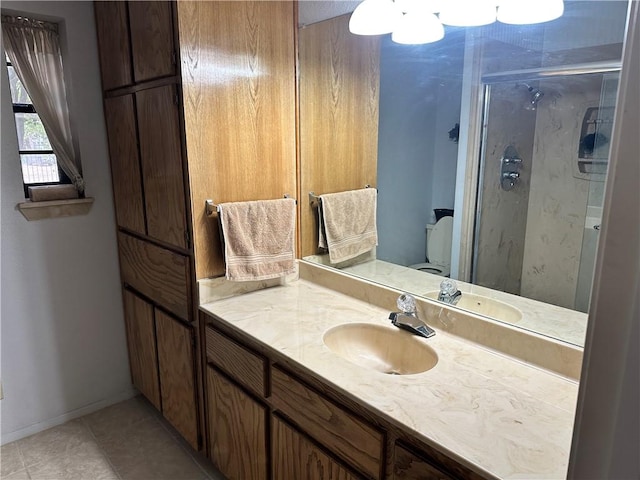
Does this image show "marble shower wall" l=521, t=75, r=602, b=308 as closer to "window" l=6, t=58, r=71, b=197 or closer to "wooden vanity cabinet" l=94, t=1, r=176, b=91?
"wooden vanity cabinet" l=94, t=1, r=176, b=91

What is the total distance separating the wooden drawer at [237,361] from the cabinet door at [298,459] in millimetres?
148

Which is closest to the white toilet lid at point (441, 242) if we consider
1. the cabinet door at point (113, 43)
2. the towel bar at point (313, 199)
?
the towel bar at point (313, 199)

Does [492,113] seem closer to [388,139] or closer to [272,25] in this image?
[388,139]

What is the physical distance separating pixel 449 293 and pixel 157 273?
1324 mm

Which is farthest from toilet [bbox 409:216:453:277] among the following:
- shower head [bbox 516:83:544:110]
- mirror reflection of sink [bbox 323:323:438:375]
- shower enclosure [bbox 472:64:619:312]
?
shower head [bbox 516:83:544:110]

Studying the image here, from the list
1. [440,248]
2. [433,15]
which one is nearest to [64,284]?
[440,248]

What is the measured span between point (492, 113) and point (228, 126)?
3.28 ft

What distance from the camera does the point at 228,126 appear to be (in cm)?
179

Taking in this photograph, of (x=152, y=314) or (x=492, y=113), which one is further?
(x=152, y=314)

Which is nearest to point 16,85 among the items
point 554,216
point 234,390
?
point 234,390

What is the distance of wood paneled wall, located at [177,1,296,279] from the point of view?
5.49 feet

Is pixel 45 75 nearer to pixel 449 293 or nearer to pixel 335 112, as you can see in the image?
pixel 335 112

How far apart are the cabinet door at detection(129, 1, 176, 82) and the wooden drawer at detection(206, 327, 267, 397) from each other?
1050 mm

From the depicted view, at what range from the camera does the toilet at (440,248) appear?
167cm
